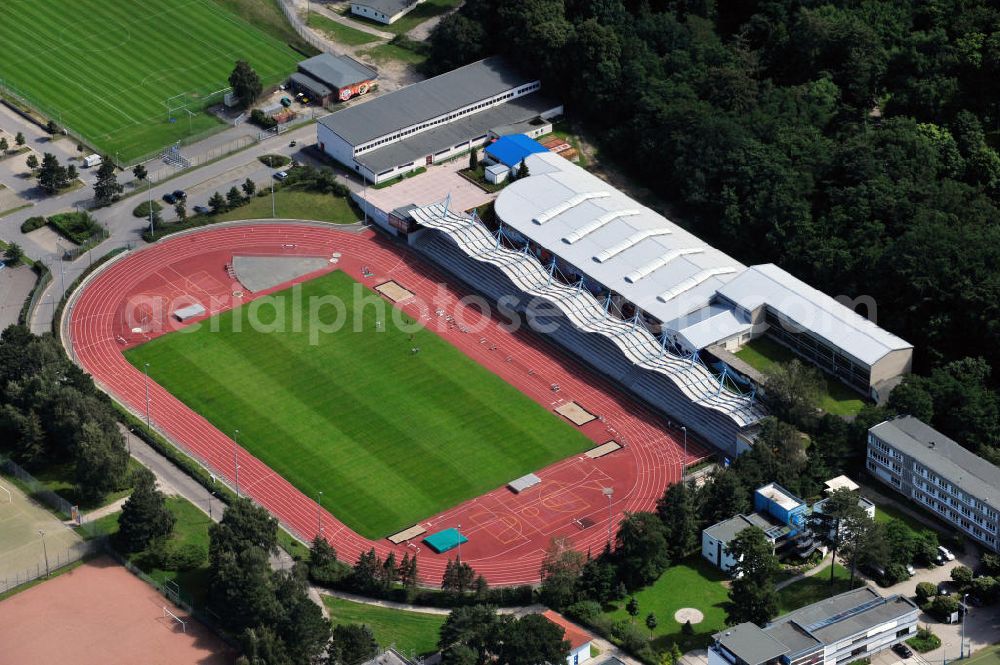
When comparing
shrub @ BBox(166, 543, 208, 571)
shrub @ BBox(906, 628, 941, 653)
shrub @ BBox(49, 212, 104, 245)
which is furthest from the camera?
shrub @ BBox(49, 212, 104, 245)

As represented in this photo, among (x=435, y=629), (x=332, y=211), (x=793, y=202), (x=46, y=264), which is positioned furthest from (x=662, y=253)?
(x=46, y=264)

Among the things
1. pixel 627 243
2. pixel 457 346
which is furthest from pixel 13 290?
pixel 627 243

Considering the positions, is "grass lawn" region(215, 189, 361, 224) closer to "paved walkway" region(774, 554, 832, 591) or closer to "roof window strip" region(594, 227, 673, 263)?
"roof window strip" region(594, 227, 673, 263)

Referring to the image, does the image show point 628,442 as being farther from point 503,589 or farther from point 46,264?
point 46,264

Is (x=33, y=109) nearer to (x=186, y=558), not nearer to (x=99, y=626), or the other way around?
(x=186, y=558)

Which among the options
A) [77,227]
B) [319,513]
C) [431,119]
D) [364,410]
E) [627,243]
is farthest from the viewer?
[431,119]

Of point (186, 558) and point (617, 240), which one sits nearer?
point (186, 558)

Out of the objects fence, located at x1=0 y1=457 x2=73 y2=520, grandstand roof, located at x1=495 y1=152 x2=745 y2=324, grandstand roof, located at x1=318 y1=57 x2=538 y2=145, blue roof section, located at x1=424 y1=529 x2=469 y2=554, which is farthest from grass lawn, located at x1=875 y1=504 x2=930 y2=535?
grandstand roof, located at x1=318 y1=57 x2=538 y2=145
